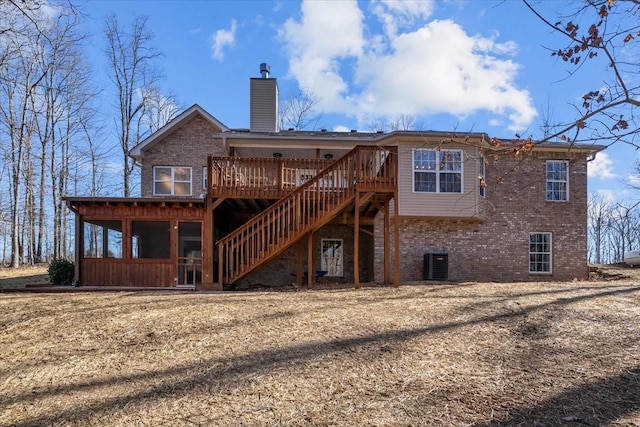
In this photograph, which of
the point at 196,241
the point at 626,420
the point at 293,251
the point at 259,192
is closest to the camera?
the point at 626,420

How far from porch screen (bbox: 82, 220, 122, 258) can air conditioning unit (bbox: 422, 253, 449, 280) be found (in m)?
9.12

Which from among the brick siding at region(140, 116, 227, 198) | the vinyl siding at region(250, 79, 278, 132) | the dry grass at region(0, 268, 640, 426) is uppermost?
the vinyl siding at region(250, 79, 278, 132)

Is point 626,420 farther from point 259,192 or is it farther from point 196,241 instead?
point 196,241

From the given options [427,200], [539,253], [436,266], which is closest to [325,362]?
[436,266]

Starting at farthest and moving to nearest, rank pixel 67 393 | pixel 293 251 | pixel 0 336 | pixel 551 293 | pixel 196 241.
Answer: pixel 293 251, pixel 196 241, pixel 551 293, pixel 0 336, pixel 67 393

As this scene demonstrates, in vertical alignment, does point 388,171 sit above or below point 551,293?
above

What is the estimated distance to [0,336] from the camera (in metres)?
6.82

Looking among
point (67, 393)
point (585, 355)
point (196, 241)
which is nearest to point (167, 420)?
point (67, 393)

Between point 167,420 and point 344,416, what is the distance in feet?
5.81

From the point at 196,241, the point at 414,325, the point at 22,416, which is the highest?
the point at 196,241

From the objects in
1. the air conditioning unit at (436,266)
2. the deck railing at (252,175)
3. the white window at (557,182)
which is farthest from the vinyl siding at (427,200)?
the white window at (557,182)

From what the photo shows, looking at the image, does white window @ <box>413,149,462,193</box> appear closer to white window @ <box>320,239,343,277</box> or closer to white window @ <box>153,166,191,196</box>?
white window @ <box>320,239,343,277</box>

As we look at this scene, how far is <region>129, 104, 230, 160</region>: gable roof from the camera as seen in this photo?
642 inches

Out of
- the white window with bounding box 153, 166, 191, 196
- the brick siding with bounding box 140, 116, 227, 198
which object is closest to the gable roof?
the brick siding with bounding box 140, 116, 227, 198
